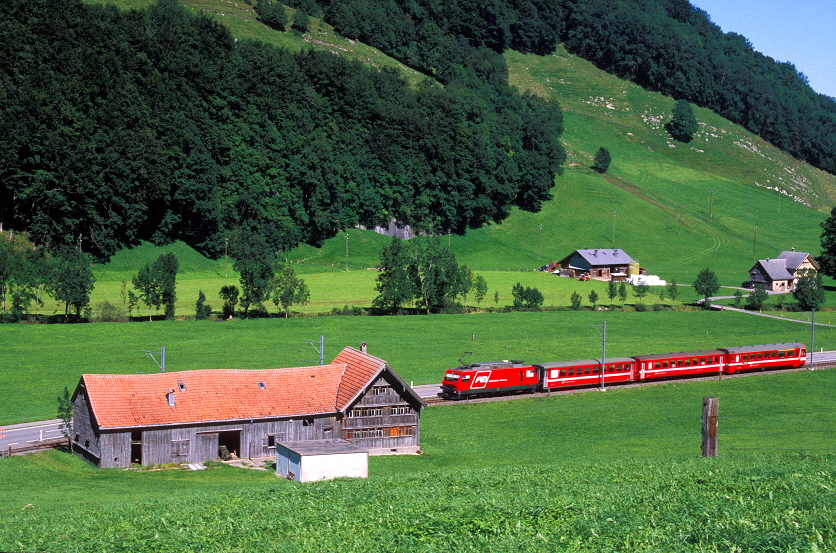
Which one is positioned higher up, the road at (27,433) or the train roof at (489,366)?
the train roof at (489,366)

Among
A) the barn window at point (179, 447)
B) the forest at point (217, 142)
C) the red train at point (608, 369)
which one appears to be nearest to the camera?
the barn window at point (179, 447)

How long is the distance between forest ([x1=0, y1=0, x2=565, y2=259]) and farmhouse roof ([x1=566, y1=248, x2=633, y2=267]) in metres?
29.3

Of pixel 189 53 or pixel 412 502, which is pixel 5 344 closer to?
pixel 412 502

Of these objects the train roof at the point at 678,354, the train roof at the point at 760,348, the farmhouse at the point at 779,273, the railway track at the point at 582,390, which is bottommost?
the railway track at the point at 582,390

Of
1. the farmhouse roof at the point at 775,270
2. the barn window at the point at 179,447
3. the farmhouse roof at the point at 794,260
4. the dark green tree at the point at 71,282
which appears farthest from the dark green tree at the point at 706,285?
the barn window at the point at 179,447

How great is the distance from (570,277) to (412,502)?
12031cm

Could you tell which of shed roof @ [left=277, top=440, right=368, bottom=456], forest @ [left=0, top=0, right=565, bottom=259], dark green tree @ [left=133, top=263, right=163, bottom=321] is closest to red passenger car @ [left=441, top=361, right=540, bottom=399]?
shed roof @ [left=277, top=440, right=368, bottom=456]

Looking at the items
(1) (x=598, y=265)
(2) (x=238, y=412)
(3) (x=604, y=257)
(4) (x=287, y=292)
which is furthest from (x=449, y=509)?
(3) (x=604, y=257)

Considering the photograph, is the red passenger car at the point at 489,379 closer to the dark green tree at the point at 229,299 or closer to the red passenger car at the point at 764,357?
the red passenger car at the point at 764,357

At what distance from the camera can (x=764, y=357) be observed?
274 feet

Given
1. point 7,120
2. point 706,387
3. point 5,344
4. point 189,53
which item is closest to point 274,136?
point 189,53

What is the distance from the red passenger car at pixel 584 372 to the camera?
238ft

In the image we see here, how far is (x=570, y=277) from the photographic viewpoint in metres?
143

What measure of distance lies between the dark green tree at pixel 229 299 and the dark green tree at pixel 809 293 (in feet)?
235
